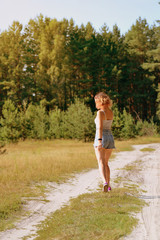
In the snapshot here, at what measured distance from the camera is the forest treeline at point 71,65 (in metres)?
42.7

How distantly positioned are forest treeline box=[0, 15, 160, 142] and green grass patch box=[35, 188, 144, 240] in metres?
33.3

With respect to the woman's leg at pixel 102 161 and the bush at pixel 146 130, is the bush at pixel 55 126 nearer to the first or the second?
the bush at pixel 146 130

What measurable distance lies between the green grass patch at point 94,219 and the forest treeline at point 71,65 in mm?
33265

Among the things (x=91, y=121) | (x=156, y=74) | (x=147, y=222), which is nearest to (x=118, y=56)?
(x=156, y=74)

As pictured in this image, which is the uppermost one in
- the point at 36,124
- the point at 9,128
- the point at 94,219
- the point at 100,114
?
the point at 36,124

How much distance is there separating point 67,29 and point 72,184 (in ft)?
149

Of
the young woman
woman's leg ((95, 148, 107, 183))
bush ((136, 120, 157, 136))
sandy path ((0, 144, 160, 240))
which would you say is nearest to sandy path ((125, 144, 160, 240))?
sandy path ((0, 144, 160, 240))

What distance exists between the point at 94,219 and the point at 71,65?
44350 mm

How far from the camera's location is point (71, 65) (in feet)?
155

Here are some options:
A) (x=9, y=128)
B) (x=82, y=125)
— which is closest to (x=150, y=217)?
(x=82, y=125)

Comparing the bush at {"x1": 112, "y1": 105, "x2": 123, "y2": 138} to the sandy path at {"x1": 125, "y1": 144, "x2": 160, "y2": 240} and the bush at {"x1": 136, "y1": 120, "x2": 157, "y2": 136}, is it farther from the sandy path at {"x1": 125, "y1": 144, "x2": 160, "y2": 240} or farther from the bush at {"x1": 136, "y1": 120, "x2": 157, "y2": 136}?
the sandy path at {"x1": 125, "y1": 144, "x2": 160, "y2": 240}

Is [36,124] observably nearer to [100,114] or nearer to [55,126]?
[55,126]

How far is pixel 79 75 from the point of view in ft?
167

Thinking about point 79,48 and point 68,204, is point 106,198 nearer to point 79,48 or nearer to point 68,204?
point 68,204
